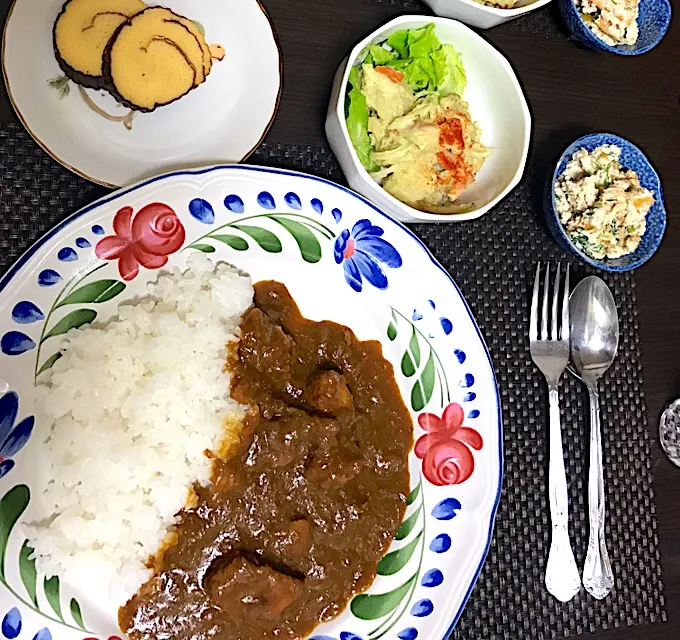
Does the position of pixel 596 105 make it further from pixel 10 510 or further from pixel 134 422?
pixel 10 510

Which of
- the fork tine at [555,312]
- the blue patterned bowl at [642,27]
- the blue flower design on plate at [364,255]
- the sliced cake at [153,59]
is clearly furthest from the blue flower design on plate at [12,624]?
the blue patterned bowl at [642,27]

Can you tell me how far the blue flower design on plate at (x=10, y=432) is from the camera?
1891mm

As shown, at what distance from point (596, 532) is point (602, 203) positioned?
3.95 feet

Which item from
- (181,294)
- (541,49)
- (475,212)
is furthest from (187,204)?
(541,49)

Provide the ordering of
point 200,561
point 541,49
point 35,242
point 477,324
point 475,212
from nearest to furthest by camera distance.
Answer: point 35,242, point 200,561, point 475,212, point 477,324, point 541,49

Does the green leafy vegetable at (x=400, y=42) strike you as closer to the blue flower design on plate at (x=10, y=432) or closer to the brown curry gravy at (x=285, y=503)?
the brown curry gravy at (x=285, y=503)

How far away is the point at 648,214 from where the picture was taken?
2.56m

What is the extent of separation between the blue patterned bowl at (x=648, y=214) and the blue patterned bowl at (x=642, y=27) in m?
0.35

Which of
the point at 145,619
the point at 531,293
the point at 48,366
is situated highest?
the point at 48,366

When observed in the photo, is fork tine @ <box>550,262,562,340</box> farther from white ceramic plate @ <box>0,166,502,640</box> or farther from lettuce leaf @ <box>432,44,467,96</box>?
lettuce leaf @ <box>432,44,467,96</box>

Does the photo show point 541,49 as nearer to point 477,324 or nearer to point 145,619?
point 477,324

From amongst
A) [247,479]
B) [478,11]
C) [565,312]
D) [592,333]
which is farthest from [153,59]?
[592,333]

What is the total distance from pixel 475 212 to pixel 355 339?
59 cm

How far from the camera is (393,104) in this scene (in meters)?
2.27
